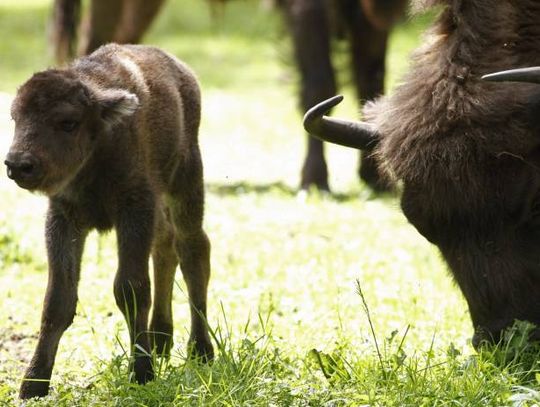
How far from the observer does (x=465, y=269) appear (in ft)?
17.7

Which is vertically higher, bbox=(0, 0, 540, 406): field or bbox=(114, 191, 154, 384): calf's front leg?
bbox=(114, 191, 154, 384): calf's front leg

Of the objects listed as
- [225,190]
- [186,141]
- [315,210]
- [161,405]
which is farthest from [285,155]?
[161,405]

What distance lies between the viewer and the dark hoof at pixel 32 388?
5195mm

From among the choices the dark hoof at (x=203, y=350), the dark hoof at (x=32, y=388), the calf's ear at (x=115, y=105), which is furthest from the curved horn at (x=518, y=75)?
the dark hoof at (x=32, y=388)

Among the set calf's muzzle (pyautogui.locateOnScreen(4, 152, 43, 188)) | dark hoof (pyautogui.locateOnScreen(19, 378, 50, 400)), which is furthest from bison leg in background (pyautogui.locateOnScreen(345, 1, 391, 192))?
calf's muzzle (pyautogui.locateOnScreen(4, 152, 43, 188))

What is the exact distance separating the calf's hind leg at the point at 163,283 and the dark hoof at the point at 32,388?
0.65 metres

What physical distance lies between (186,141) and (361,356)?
136 cm

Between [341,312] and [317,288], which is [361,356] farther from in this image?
[317,288]

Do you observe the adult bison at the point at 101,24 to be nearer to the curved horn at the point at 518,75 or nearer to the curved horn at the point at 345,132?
the curved horn at the point at 345,132

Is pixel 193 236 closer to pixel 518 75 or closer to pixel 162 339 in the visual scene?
pixel 162 339

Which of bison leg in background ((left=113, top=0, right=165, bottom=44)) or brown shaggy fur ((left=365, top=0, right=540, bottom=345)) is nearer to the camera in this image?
brown shaggy fur ((left=365, top=0, right=540, bottom=345))

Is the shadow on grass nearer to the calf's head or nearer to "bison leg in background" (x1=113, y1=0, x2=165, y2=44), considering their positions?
"bison leg in background" (x1=113, y1=0, x2=165, y2=44)

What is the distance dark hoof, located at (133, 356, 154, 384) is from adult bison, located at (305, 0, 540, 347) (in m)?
1.37

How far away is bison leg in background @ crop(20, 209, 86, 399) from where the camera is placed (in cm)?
521
